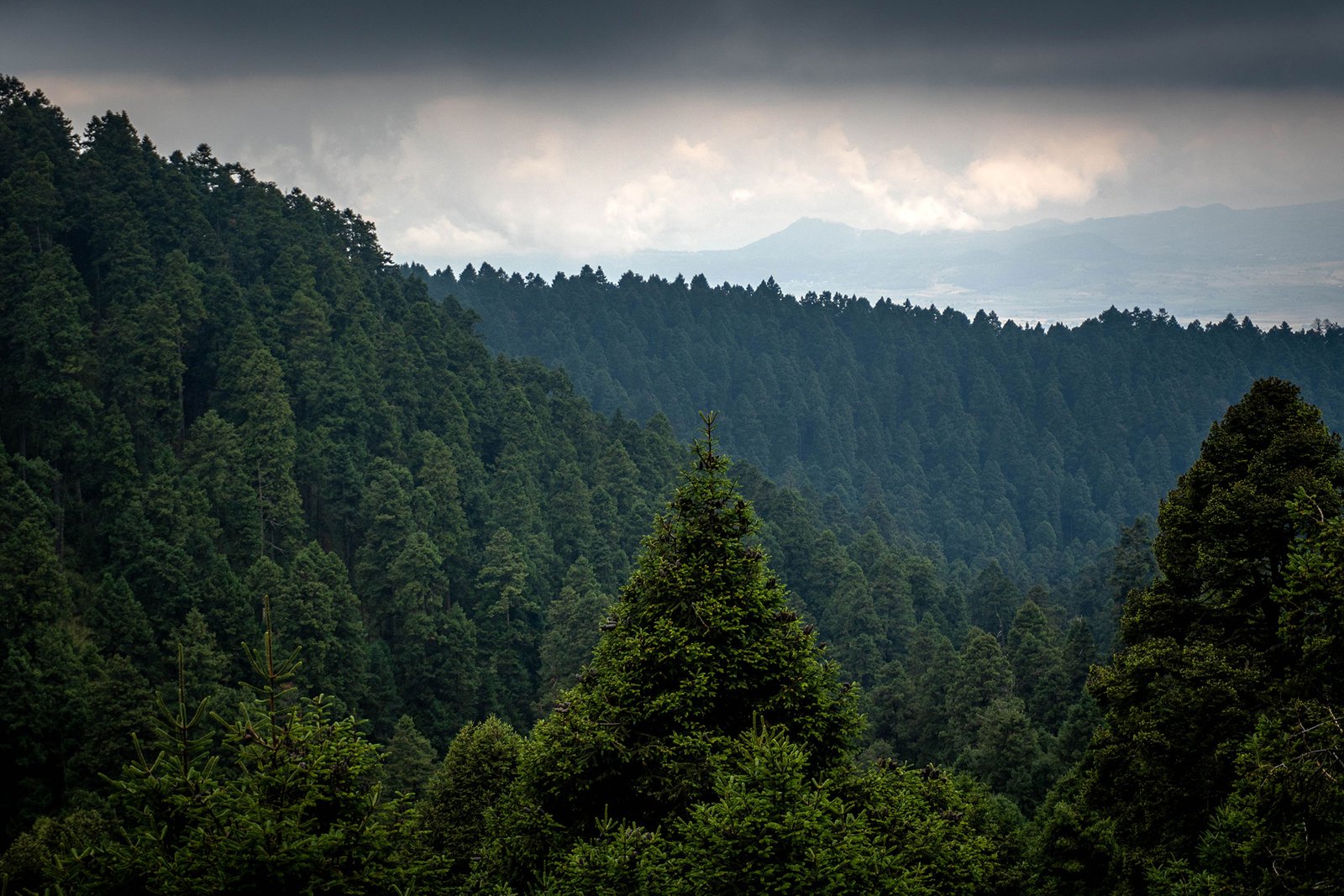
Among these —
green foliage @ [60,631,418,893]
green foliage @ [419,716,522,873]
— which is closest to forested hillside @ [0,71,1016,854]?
green foliage @ [419,716,522,873]

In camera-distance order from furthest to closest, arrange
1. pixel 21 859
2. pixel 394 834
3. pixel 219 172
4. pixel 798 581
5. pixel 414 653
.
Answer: pixel 798 581
pixel 219 172
pixel 414 653
pixel 21 859
pixel 394 834

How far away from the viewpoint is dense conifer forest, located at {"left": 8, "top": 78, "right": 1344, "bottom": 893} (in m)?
13.3

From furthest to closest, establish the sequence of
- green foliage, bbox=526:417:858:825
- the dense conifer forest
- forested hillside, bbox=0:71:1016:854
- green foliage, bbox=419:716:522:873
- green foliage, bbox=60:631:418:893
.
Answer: forested hillside, bbox=0:71:1016:854, green foliage, bbox=419:716:522:873, green foliage, bbox=526:417:858:825, the dense conifer forest, green foliage, bbox=60:631:418:893

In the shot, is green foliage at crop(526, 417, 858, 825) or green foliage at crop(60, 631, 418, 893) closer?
green foliage at crop(60, 631, 418, 893)

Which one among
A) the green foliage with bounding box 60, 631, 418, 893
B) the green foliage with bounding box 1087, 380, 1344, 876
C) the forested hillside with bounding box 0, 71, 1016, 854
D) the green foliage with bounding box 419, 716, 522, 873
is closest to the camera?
the green foliage with bounding box 60, 631, 418, 893

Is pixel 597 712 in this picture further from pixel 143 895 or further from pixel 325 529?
pixel 325 529

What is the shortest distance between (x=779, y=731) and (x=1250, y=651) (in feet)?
31.1

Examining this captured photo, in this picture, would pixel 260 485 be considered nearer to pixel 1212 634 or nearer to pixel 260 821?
pixel 1212 634

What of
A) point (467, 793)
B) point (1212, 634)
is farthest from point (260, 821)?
point (467, 793)

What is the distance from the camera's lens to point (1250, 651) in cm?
1909

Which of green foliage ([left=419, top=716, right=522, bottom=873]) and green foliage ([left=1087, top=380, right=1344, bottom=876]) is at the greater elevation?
green foliage ([left=1087, top=380, right=1344, bottom=876])

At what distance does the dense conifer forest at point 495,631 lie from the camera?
1328cm

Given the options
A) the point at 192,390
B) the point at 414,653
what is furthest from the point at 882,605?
the point at 192,390

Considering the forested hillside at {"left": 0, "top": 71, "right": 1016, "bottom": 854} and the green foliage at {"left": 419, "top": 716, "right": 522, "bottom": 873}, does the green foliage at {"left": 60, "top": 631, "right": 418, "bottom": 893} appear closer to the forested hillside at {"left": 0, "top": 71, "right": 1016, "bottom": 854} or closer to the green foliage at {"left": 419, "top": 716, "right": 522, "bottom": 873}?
the green foliage at {"left": 419, "top": 716, "right": 522, "bottom": 873}
